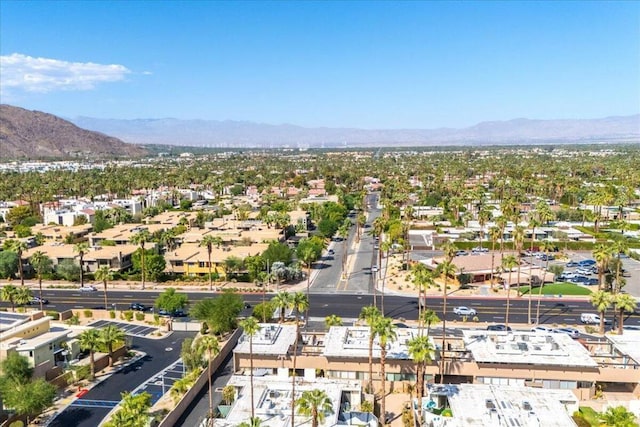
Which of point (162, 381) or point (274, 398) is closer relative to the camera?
point (274, 398)

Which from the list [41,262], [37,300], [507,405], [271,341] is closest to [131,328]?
[37,300]

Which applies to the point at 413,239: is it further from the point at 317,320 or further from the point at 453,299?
the point at 317,320

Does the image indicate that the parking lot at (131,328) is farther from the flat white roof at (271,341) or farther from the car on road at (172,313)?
the flat white roof at (271,341)

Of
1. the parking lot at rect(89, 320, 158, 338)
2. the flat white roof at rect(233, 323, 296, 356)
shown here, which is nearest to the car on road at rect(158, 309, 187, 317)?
the parking lot at rect(89, 320, 158, 338)

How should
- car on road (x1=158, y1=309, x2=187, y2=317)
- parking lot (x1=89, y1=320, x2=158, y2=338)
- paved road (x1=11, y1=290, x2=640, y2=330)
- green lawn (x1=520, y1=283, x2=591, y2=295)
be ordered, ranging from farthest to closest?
green lawn (x1=520, y1=283, x2=591, y2=295) < car on road (x1=158, y1=309, x2=187, y2=317) < paved road (x1=11, y1=290, x2=640, y2=330) < parking lot (x1=89, y1=320, x2=158, y2=338)

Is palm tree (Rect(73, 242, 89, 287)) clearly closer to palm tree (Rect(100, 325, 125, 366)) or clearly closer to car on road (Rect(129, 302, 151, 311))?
car on road (Rect(129, 302, 151, 311))

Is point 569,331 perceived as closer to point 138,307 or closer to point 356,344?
point 356,344
